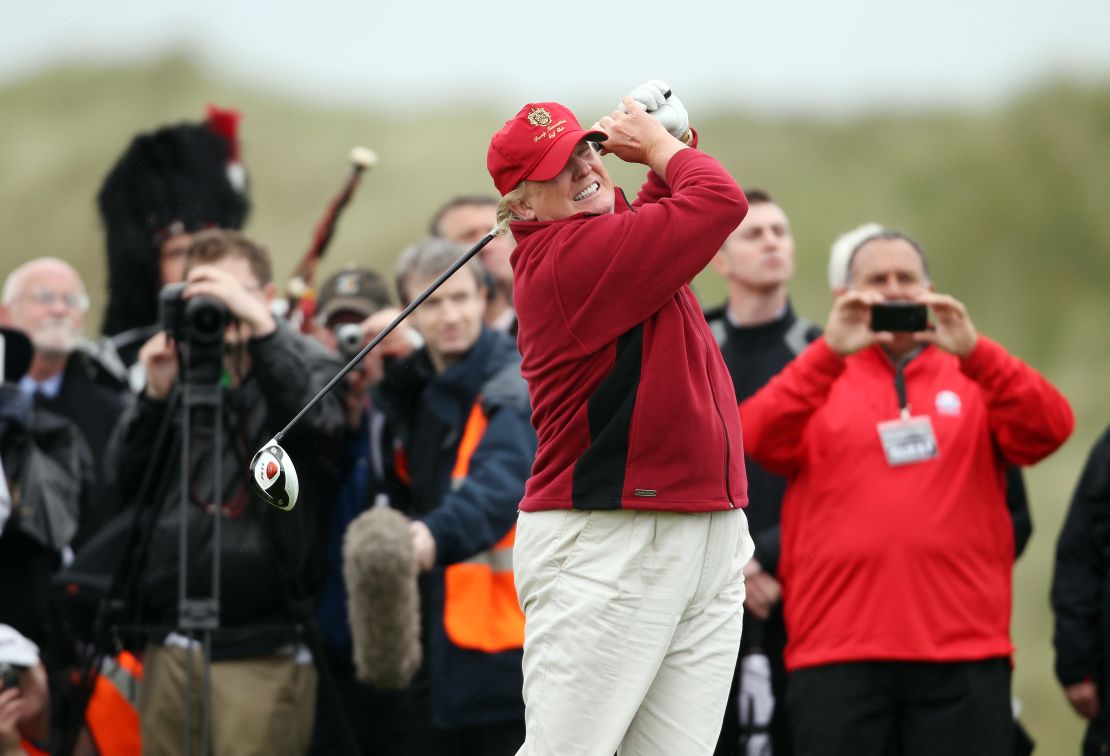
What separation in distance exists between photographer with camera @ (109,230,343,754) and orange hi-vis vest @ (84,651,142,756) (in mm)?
85

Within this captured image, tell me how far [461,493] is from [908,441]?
1.32 m

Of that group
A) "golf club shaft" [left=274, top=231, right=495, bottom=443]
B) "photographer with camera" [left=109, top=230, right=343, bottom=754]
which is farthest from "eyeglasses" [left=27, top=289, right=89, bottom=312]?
"golf club shaft" [left=274, top=231, right=495, bottom=443]

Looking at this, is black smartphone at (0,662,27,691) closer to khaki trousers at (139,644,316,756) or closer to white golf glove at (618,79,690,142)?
khaki trousers at (139,644,316,756)

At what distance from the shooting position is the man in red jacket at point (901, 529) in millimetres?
4277

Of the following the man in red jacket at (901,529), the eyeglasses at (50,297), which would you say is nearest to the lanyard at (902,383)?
the man in red jacket at (901,529)

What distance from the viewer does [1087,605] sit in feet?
15.8

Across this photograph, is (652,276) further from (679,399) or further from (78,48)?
(78,48)

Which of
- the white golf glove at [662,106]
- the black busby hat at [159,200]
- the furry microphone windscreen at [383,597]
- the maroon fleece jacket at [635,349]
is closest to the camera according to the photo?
the maroon fleece jacket at [635,349]

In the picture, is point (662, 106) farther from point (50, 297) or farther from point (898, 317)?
point (50, 297)

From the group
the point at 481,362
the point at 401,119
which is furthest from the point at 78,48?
the point at 481,362

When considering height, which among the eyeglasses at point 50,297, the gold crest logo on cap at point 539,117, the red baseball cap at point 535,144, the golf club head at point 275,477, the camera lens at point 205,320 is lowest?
the golf club head at point 275,477

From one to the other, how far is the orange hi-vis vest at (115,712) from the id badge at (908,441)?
93.6 inches

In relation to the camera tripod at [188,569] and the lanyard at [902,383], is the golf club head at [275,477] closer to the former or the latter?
the camera tripod at [188,569]

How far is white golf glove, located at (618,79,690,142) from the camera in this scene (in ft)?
10.7
